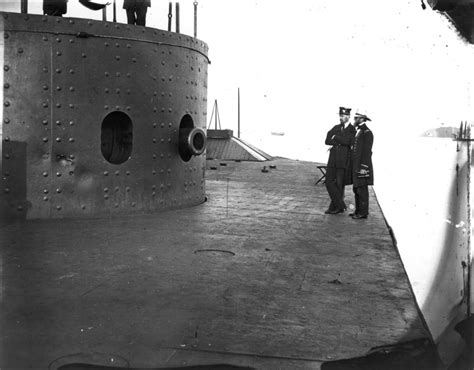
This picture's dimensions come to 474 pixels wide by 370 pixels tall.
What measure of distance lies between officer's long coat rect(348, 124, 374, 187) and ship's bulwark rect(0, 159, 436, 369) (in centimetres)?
142

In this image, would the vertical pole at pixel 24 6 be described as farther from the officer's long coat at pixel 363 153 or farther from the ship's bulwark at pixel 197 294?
the officer's long coat at pixel 363 153

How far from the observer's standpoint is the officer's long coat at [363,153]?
Answer: 7.91 meters

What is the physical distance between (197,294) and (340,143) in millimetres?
5261

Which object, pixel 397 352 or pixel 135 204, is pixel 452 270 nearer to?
pixel 135 204

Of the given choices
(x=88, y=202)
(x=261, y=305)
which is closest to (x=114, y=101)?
(x=88, y=202)

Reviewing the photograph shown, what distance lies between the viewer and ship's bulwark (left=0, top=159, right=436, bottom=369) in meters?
2.70

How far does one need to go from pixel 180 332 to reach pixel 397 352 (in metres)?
1.04

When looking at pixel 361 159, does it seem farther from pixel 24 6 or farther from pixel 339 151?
pixel 24 6

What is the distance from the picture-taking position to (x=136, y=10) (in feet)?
24.8

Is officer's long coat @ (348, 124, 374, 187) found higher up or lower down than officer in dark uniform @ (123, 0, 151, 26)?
lower down

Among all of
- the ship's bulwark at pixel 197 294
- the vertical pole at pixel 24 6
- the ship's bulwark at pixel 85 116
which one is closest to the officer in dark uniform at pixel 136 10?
the ship's bulwark at pixel 85 116

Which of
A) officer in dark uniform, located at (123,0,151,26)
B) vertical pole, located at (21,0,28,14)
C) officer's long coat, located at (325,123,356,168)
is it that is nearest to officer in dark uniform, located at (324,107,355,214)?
officer's long coat, located at (325,123,356,168)

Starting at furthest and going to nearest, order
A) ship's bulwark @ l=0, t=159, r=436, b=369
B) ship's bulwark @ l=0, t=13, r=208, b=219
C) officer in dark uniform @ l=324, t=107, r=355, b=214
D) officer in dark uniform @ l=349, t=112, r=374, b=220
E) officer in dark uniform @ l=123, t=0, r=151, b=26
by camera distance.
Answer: officer in dark uniform @ l=324, t=107, r=355, b=214 < officer in dark uniform @ l=349, t=112, r=374, b=220 < officer in dark uniform @ l=123, t=0, r=151, b=26 < ship's bulwark @ l=0, t=13, r=208, b=219 < ship's bulwark @ l=0, t=159, r=436, b=369

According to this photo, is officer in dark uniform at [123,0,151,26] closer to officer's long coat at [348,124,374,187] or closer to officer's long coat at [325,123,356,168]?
officer's long coat at [325,123,356,168]
